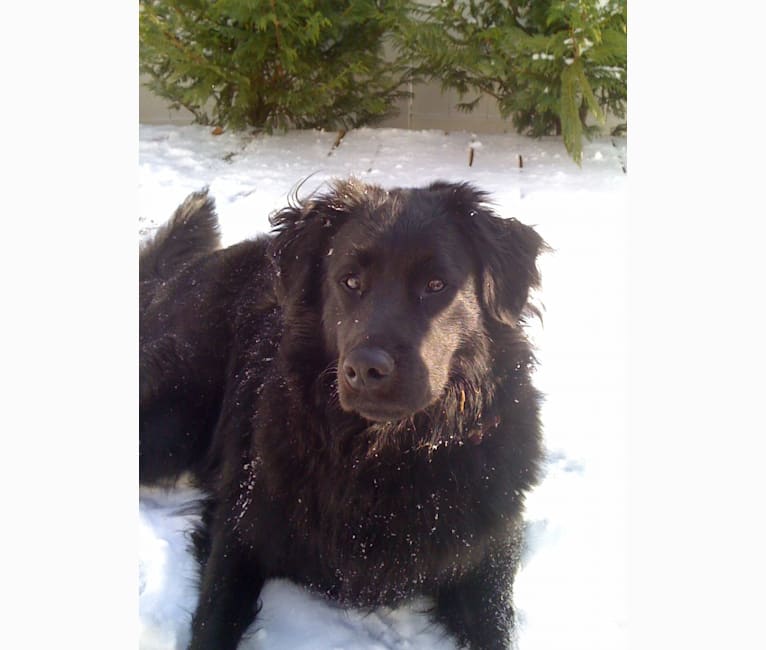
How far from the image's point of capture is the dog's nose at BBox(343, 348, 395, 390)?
1812 mm

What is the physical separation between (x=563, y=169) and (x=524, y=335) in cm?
57

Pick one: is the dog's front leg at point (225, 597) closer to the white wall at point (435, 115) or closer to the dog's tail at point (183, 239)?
the dog's tail at point (183, 239)

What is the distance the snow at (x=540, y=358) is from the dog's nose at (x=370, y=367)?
0.71m

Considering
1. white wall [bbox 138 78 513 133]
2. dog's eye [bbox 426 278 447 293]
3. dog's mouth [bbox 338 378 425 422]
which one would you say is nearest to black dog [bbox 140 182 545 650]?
dog's eye [bbox 426 278 447 293]

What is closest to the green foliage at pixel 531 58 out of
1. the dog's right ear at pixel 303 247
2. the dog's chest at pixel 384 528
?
the dog's right ear at pixel 303 247

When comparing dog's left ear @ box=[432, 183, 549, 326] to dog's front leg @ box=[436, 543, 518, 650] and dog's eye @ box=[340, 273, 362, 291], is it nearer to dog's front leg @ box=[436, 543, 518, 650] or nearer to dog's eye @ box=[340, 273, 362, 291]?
dog's eye @ box=[340, 273, 362, 291]

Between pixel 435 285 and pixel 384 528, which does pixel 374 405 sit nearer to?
pixel 435 285

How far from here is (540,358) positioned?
2377 millimetres

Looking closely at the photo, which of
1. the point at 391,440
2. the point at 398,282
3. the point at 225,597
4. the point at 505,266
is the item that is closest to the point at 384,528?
the point at 391,440

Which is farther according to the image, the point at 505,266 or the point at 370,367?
the point at 505,266

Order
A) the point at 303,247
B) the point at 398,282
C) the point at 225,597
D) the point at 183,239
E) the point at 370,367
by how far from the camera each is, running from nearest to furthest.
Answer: the point at 370,367 < the point at 398,282 < the point at 225,597 < the point at 303,247 < the point at 183,239

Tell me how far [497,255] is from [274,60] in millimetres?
961

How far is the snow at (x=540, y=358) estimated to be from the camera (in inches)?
82.9

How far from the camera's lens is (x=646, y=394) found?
6.17 feet
